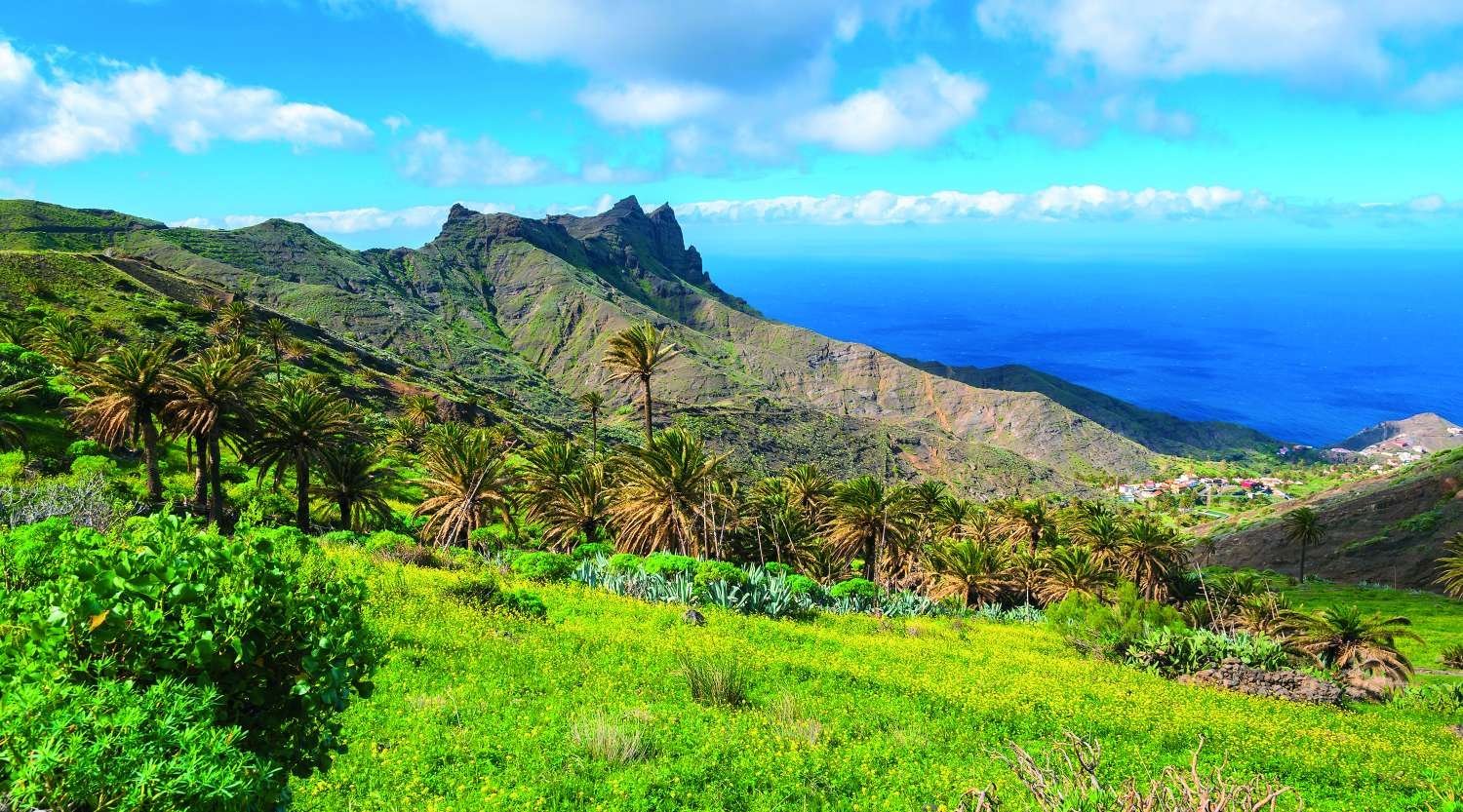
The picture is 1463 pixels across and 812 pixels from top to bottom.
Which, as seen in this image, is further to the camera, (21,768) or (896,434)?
(896,434)

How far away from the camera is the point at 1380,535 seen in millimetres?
88188

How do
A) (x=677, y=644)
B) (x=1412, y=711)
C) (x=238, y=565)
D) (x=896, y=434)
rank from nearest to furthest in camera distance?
(x=238, y=565) < (x=677, y=644) < (x=1412, y=711) < (x=896, y=434)

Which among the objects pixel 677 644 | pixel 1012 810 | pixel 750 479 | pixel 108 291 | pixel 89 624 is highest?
pixel 108 291

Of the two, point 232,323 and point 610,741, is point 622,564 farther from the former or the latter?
point 232,323

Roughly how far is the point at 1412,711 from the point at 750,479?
89884 millimetres

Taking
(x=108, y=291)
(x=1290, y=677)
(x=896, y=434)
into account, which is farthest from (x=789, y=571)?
(x=896, y=434)

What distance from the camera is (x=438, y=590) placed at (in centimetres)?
1770

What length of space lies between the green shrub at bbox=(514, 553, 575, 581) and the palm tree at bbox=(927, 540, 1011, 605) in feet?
86.4

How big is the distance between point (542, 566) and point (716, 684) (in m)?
14.0

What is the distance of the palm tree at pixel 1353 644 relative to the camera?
31.0 m

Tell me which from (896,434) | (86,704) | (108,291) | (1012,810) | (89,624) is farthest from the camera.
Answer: (896,434)

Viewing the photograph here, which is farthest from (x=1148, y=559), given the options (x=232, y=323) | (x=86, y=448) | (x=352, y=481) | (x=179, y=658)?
(x=232, y=323)

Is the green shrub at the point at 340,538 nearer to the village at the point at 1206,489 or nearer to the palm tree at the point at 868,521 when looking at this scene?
the palm tree at the point at 868,521

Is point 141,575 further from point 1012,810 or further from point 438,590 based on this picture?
point 438,590
